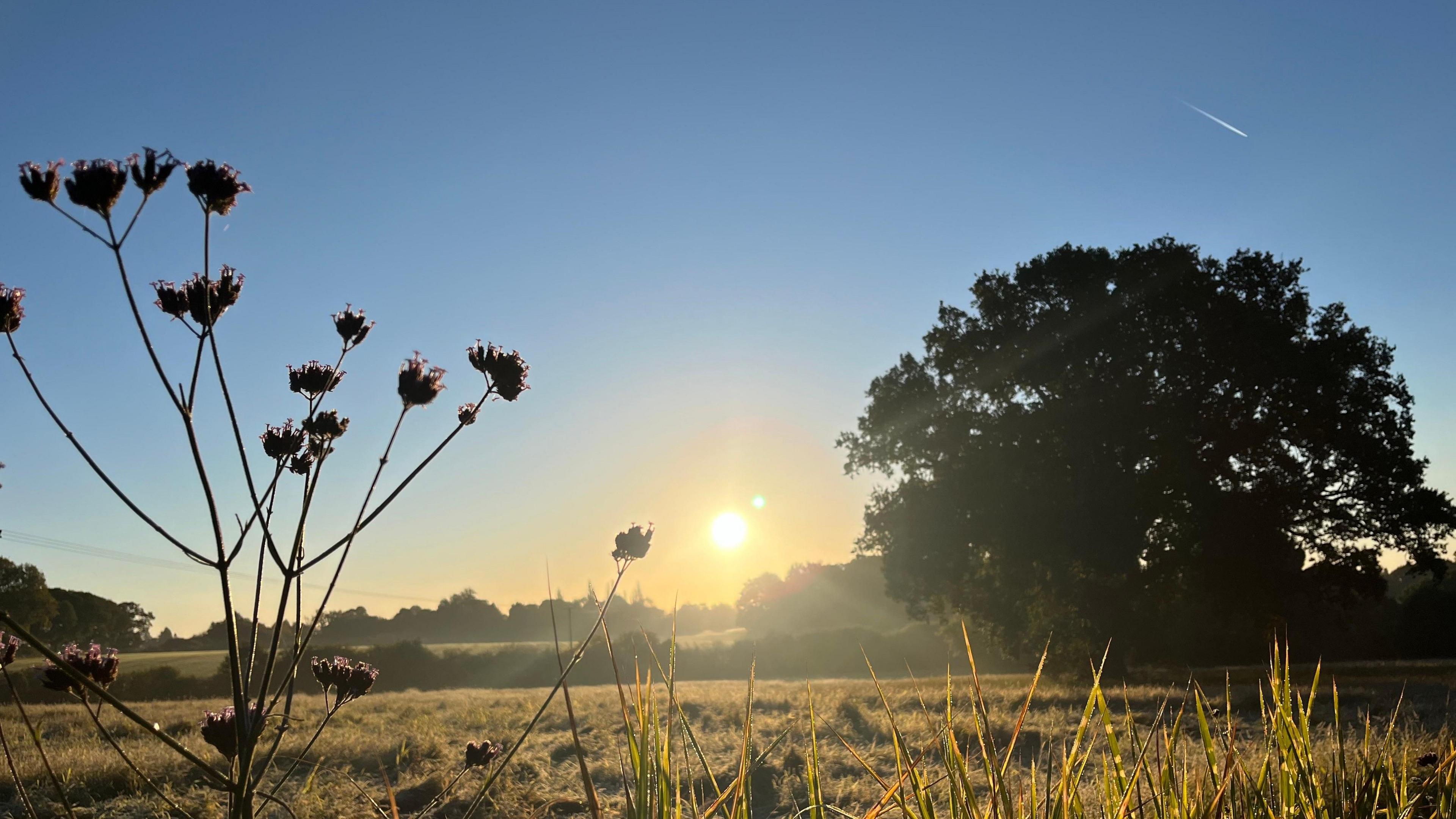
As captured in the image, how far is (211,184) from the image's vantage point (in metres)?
1.50

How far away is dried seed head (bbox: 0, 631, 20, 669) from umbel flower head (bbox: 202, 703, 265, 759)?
0.43 metres

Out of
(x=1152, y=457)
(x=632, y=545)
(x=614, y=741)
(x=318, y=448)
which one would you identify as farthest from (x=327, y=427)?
(x=1152, y=457)

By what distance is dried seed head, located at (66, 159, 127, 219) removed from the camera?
1371mm

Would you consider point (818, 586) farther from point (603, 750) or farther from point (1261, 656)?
point (603, 750)

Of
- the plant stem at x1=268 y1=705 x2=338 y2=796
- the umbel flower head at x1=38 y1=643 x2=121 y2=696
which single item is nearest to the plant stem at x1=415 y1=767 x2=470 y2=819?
the plant stem at x1=268 y1=705 x2=338 y2=796

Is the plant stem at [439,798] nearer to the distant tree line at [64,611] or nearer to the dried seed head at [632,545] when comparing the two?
the dried seed head at [632,545]

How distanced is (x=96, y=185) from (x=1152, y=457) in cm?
1830

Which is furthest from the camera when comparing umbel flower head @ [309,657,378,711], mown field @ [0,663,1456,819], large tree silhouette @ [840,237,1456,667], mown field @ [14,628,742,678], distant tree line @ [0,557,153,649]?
distant tree line @ [0,557,153,649]

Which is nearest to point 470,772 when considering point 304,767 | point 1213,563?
point 304,767

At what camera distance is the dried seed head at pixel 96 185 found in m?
1.37

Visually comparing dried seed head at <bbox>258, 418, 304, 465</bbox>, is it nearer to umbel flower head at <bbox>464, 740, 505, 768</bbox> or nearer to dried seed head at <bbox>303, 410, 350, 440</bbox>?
dried seed head at <bbox>303, 410, 350, 440</bbox>

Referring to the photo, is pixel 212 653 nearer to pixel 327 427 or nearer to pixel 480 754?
pixel 480 754

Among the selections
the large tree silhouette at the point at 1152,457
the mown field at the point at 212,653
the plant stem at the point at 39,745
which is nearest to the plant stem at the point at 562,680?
the plant stem at the point at 39,745

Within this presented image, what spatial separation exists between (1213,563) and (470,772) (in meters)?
15.6
